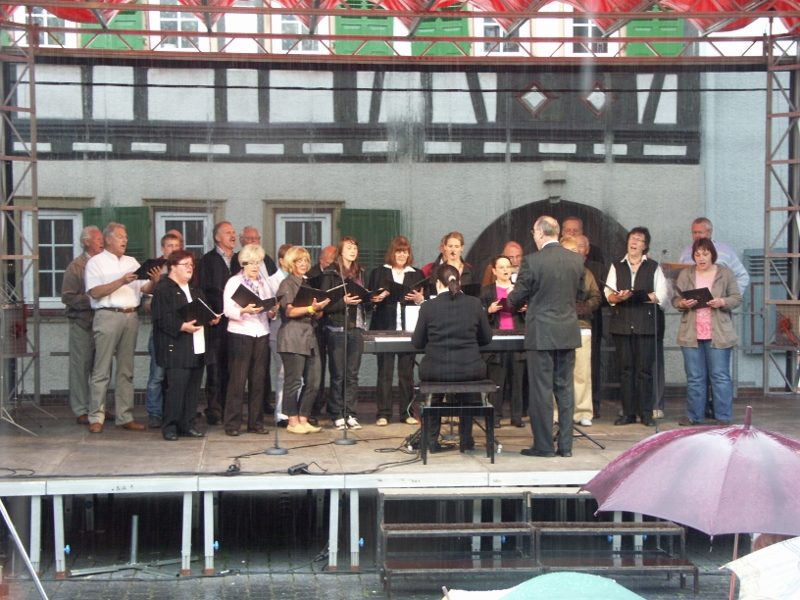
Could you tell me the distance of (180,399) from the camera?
811cm

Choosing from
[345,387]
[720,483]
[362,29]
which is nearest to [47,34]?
[362,29]

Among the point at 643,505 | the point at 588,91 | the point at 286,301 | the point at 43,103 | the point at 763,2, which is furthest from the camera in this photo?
the point at 588,91

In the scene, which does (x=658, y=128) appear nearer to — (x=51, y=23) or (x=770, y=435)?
(x=51, y=23)

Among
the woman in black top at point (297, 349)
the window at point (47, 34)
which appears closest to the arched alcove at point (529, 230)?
the woman in black top at point (297, 349)

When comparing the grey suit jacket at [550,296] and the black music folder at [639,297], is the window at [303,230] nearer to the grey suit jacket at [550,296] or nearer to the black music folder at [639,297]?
the black music folder at [639,297]

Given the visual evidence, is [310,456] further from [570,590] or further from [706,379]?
[570,590]

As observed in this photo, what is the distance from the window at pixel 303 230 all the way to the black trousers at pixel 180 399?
366cm

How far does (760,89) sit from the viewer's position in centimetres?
1198

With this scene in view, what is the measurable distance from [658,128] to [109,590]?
828 centimetres

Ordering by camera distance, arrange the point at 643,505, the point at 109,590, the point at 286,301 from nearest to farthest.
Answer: the point at 643,505 → the point at 109,590 → the point at 286,301

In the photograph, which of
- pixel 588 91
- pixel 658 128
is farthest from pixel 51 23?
pixel 658 128

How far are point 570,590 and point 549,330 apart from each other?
471 centimetres

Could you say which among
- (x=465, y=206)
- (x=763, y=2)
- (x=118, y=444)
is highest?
(x=763, y=2)

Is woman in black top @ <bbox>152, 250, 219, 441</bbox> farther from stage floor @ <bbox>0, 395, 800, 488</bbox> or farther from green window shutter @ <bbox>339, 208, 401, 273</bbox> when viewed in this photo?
green window shutter @ <bbox>339, 208, 401, 273</bbox>
